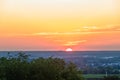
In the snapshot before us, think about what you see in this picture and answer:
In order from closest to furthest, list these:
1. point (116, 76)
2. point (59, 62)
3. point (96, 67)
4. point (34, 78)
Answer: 1. point (34, 78)
2. point (59, 62)
3. point (116, 76)
4. point (96, 67)

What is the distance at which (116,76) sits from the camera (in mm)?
21328

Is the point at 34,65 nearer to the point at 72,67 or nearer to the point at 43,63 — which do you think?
the point at 43,63

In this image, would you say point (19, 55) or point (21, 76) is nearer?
point (21, 76)

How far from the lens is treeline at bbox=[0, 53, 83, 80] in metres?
15.0

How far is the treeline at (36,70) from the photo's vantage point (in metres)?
15.0

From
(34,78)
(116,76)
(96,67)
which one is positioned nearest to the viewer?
(34,78)

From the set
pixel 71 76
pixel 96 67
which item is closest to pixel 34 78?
pixel 71 76

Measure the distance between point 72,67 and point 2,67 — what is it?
8.52ft

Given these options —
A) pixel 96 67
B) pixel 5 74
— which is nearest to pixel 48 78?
pixel 5 74

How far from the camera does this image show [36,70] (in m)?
15.0

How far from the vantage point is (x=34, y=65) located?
49.5 ft

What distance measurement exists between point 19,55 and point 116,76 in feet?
22.7

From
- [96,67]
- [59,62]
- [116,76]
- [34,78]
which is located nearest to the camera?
[34,78]

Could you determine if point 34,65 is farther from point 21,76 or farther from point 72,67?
point 72,67
